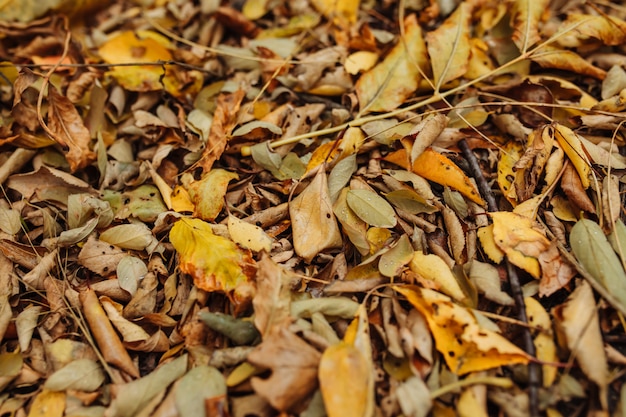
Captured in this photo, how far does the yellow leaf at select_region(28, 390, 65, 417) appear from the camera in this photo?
1.09 meters

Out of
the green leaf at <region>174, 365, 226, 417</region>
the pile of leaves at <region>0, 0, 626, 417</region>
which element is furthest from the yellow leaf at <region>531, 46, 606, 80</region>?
the green leaf at <region>174, 365, 226, 417</region>

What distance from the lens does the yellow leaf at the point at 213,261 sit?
1172mm

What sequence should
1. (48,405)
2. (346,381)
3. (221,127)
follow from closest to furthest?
(346,381) → (48,405) → (221,127)

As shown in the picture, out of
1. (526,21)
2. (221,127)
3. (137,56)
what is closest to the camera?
(221,127)

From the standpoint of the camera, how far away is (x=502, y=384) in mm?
1021

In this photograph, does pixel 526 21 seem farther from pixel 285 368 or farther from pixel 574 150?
A: pixel 285 368

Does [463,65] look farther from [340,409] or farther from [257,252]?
[340,409]

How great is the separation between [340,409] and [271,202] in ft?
2.04

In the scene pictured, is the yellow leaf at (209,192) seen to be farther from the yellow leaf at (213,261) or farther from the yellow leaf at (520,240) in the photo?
the yellow leaf at (520,240)

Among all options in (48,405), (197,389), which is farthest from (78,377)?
(197,389)

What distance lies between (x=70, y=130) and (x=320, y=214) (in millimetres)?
849

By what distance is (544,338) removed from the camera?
3.53 feet

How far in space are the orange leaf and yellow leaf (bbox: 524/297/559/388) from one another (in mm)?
313

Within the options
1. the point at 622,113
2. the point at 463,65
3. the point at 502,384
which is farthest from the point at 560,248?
the point at 463,65
